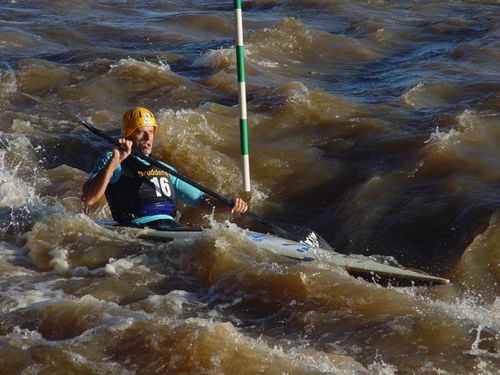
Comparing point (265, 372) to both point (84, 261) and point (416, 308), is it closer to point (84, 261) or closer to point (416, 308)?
point (416, 308)

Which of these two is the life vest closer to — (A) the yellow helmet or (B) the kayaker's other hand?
(A) the yellow helmet

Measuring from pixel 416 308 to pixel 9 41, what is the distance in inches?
406

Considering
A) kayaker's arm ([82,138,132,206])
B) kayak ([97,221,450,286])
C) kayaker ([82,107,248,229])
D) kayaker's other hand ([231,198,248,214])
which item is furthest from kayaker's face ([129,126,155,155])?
kayaker's other hand ([231,198,248,214])

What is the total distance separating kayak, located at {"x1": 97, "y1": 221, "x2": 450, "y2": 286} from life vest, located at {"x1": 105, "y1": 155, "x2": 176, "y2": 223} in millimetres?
143

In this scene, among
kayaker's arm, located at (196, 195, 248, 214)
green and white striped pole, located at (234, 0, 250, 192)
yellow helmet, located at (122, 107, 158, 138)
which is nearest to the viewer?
yellow helmet, located at (122, 107, 158, 138)

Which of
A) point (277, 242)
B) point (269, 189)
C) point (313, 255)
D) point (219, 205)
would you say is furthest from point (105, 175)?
point (269, 189)

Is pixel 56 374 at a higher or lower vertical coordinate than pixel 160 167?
lower

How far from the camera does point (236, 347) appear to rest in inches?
186

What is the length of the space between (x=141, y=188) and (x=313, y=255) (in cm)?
140

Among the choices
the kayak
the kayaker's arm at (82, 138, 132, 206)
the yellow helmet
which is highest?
the yellow helmet

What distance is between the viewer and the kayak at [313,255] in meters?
6.02

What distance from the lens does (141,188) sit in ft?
22.2

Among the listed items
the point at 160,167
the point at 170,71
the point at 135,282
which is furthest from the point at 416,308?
the point at 170,71

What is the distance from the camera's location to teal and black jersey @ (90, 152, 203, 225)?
6.75 metres
